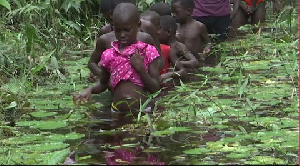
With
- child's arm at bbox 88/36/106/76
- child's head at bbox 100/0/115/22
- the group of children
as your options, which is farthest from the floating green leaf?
child's head at bbox 100/0/115/22

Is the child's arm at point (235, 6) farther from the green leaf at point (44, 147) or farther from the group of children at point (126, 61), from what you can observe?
the green leaf at point (44, 147)

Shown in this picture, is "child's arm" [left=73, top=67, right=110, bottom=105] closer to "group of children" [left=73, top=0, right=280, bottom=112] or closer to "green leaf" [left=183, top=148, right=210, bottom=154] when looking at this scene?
"group of children" [left=73, top=0, right=280, bottom=112]

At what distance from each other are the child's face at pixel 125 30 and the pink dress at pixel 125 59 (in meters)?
0.10

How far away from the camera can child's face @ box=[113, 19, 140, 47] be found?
6.24 m

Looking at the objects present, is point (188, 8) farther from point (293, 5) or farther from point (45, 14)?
point (293, 5)

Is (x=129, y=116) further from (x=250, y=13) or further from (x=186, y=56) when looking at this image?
(x=250, y=13)

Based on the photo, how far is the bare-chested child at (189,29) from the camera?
9.54m

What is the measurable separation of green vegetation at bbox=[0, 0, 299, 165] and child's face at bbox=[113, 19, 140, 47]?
594mm

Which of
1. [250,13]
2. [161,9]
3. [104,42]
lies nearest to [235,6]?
[250,13]

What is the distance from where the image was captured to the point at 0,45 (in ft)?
25.6

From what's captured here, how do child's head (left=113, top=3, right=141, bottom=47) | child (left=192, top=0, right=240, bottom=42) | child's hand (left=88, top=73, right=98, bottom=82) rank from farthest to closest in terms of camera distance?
child (left=192, top=0, right=240, bottom=42), child's hand (left=88, top=73, right=98, bottom=82), child's head (left=113, top=3, right=141, bottom=47)

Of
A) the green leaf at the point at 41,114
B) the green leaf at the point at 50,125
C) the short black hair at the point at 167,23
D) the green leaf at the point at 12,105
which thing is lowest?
the green leaf at the point at 50,125

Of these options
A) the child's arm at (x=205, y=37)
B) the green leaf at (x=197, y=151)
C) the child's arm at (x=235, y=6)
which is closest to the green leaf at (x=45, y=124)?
the green leaf at (x=197, y=151)

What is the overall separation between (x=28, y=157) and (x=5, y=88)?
7.01 ft
